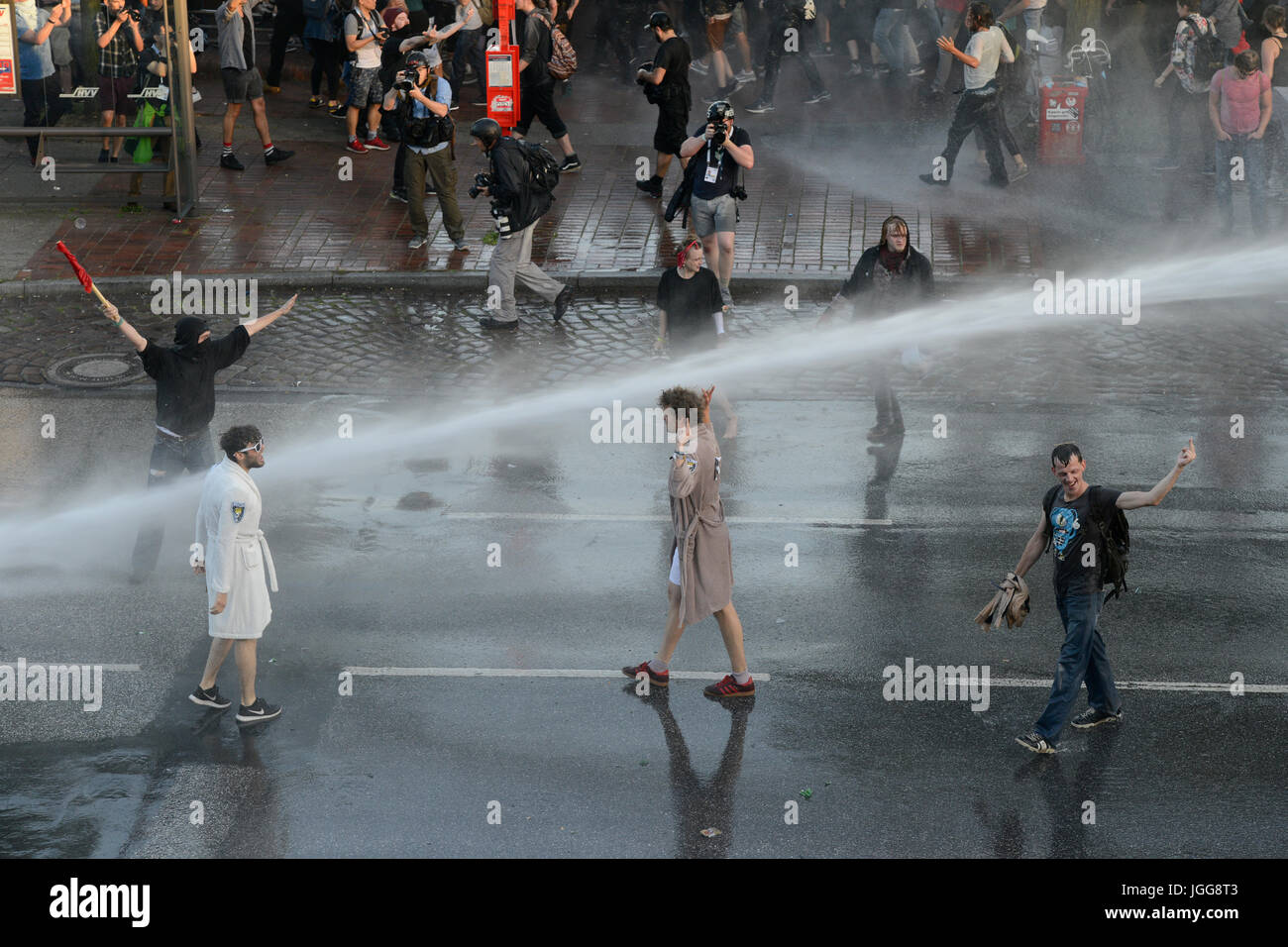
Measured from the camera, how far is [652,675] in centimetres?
876

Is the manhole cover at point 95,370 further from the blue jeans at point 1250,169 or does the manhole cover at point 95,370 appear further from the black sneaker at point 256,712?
the blue jeans at point 1250,169

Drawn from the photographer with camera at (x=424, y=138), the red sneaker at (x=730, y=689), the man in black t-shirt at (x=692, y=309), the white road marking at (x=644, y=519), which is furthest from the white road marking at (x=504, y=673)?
the photographer with camera at (x=424, y=138)

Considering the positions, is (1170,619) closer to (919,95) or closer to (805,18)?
(805,18)

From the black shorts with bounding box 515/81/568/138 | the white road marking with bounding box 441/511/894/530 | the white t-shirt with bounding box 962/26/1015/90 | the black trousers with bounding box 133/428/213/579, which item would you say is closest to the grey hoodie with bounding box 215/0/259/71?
the black shorts with bounding box 515/81/568/138

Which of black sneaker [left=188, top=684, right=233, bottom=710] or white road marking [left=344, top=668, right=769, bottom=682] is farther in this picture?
white road marking [left=344, top=668, right=769, bottom=682]

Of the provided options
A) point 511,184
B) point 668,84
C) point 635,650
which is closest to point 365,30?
point 668,84

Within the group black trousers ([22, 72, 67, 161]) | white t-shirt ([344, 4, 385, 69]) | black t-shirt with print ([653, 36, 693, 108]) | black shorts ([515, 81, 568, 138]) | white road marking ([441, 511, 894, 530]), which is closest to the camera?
white road marking ([441, 511, 894, 530])

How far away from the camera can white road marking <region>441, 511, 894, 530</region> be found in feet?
35.6

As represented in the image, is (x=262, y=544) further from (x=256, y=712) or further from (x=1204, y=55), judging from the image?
(x=1204, y=55)

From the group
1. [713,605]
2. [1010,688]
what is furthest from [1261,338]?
[713,605]

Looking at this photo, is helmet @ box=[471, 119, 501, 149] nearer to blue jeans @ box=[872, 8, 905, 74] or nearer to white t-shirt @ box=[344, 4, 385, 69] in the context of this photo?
white t-shirt @ box=[344, 4, 385, 69]

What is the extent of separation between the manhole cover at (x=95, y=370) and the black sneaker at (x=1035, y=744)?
28.4ft

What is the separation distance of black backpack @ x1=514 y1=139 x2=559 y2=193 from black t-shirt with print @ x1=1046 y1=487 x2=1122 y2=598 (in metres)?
7.76

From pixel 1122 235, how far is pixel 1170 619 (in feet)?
27.5
